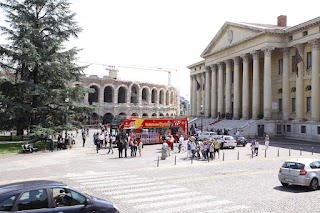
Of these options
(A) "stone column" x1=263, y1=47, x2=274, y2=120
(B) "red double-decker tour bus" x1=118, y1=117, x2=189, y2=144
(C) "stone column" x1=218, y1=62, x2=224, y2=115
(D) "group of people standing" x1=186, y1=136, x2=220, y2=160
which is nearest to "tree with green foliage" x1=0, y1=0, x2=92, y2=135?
(B) "red double-decker tour bus" x1=118, y1=117, x2=189, y2=144

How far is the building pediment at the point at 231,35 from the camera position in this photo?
49812 millimetres

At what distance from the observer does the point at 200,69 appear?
75125 mm

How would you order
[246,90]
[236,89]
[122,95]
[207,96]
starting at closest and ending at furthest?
[246,90] → [236,89] → [207,96] → [122,95]

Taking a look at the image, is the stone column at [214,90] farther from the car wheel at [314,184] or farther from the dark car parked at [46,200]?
the dark car parked at [46,200]

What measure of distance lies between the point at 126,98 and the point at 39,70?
159ft

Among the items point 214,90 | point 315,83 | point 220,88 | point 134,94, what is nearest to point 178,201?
point 315,83

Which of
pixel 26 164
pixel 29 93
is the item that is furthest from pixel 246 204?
pixel 29 93

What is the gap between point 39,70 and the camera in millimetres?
33750

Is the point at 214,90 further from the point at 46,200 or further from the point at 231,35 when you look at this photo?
the point at 46,200

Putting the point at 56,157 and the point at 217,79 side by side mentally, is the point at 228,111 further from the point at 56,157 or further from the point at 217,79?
the point at 56,157

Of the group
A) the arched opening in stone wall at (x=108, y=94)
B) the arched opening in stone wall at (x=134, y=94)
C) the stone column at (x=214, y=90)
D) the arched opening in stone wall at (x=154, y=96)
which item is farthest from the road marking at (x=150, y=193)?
the arched opening in stone wall at (x=154, y=96)

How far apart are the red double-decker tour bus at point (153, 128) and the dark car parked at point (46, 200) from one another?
26.2 m

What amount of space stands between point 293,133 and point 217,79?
71.7ft

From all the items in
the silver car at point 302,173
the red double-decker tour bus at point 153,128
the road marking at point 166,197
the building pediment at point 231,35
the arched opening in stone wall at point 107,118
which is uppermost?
the building pediment at point 231,35
